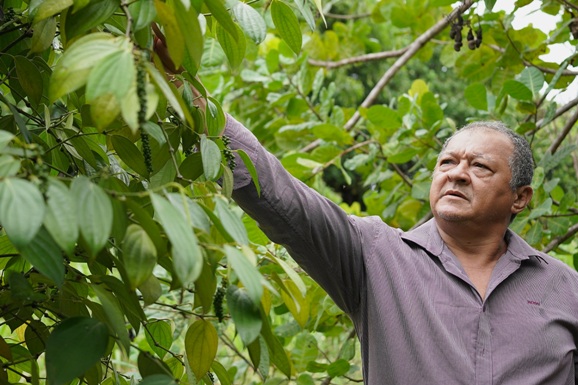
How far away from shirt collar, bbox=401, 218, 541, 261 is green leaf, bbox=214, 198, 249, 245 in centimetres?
98

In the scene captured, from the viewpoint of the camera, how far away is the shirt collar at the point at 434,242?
6.16ft

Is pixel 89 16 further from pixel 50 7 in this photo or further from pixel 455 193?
pixel 455 193

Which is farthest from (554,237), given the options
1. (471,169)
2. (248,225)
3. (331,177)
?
(331,177)

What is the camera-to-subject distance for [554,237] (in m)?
2.53

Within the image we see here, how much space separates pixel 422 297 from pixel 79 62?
1116 mm

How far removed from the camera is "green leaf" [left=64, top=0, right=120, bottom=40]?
97 cm

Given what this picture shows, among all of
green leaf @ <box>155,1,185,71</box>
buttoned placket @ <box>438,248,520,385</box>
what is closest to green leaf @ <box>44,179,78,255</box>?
green leaf @ <box>155,1,185,71</box>

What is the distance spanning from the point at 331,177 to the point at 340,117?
7.00 m

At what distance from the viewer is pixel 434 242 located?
1.89 meters

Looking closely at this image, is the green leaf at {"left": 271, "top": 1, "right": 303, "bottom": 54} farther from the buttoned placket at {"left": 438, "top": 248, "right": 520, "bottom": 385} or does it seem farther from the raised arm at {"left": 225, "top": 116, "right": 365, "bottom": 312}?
the buttoned placket at {"left": 438, "top": 248, "right": 520, "bottom": 385}

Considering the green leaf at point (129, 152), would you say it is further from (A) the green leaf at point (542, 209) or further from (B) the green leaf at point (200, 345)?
(A) the green leaf at point (542, 209)

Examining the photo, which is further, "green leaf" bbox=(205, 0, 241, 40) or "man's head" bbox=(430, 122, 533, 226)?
"man's head" bbox=(430, 122, 533, 226)

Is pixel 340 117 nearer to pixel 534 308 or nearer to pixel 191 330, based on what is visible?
pixel 534 308

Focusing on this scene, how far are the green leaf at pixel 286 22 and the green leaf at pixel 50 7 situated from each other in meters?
0.38
